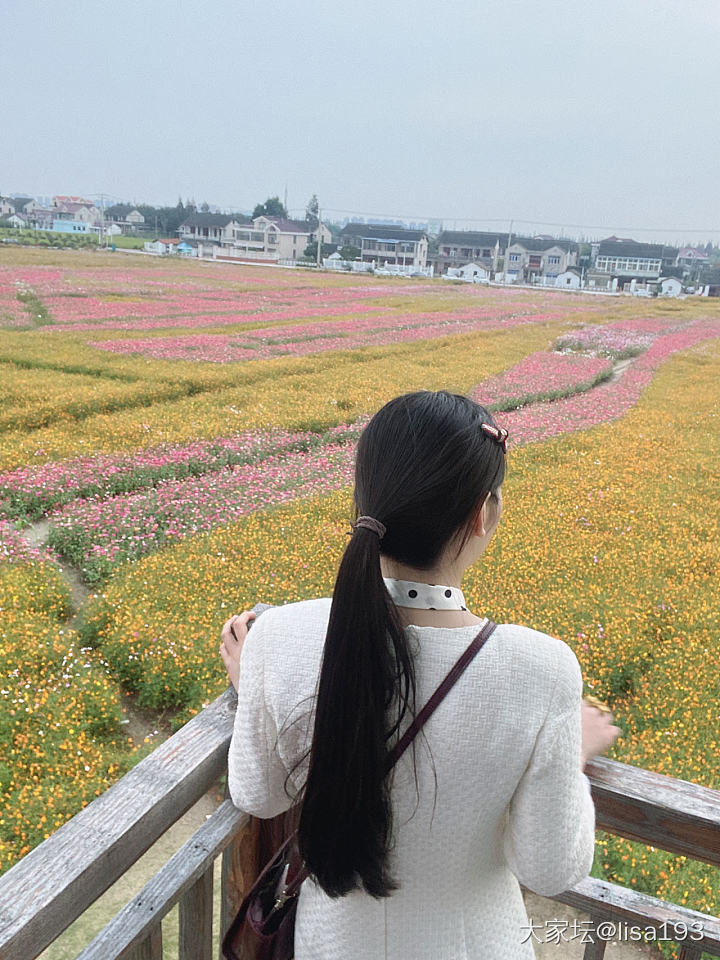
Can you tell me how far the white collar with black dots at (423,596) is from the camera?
4.72 ft

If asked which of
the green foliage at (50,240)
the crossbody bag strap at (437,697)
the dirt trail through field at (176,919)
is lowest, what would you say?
the dirt trail through field at (176,919)

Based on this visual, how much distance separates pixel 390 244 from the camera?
332 ft

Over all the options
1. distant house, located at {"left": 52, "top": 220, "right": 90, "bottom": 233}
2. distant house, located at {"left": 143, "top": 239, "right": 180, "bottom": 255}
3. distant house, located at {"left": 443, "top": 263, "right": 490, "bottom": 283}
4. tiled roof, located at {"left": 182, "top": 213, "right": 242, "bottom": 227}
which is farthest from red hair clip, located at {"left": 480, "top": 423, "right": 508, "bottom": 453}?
distant house, located at {"left": 52, "top": 220, "right": 90, "bottom": 233}

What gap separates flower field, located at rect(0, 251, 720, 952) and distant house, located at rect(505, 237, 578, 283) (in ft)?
294

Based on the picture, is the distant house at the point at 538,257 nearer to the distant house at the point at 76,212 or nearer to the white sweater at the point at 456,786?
the distant house at the point at 76,212

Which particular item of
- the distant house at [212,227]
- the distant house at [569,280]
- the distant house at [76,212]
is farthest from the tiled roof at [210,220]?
the distant house at [569,280]

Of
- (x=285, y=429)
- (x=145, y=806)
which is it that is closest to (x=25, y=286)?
(x=285, y=429)

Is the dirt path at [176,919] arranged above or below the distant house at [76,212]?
below

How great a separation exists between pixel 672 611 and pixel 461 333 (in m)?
23.6

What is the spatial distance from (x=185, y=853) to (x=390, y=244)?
10504cm

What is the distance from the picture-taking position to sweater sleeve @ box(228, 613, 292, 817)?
145cm

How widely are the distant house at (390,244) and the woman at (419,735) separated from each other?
10268 centimetres

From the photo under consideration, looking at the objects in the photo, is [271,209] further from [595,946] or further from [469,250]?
[595,946]

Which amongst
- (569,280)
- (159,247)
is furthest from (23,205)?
(569,280)
